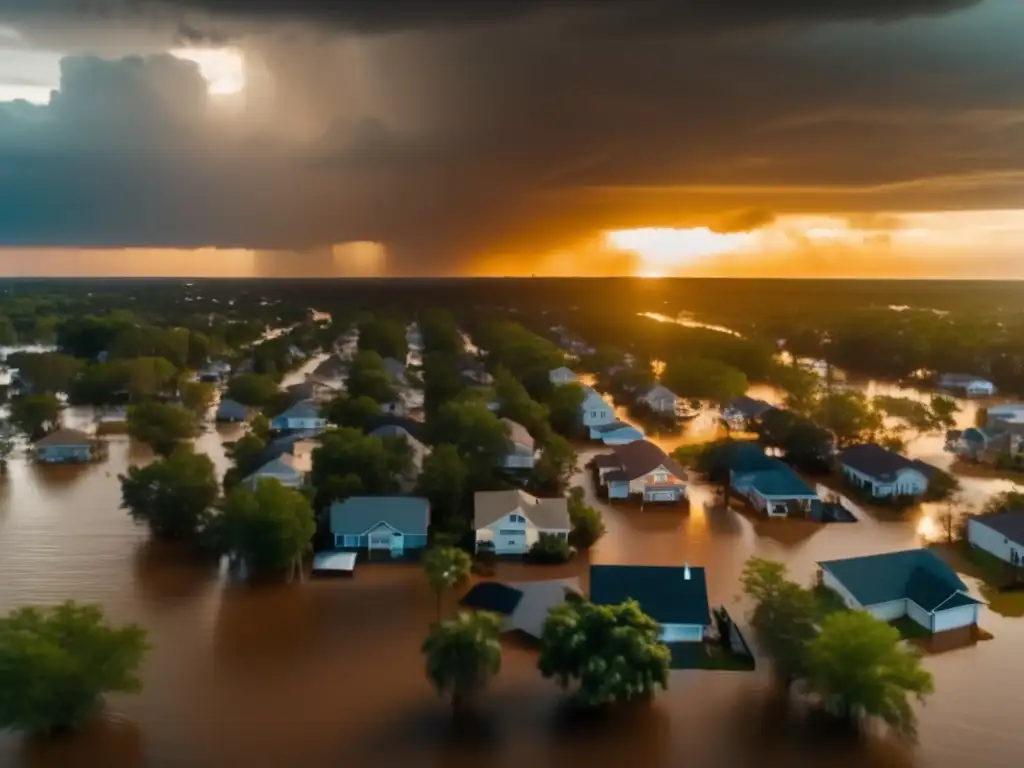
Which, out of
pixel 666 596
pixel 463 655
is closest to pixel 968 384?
pixel 666 596

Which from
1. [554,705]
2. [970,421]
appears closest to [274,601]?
[554,705]

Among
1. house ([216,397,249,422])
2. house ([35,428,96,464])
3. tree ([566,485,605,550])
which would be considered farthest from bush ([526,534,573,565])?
house ([216,397,249,422])

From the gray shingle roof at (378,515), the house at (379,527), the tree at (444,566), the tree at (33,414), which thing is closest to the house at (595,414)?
the gray shingle roof at (378,515)

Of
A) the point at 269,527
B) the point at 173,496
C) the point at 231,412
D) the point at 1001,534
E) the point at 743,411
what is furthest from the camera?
the point at 231,412

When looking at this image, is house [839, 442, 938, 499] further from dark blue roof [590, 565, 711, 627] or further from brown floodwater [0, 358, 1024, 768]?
dark blue roof [590, 565, 711, 627]

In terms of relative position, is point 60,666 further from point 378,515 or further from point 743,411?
point 743,411

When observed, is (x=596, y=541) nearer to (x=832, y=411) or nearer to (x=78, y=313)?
(x=832, y=411)
